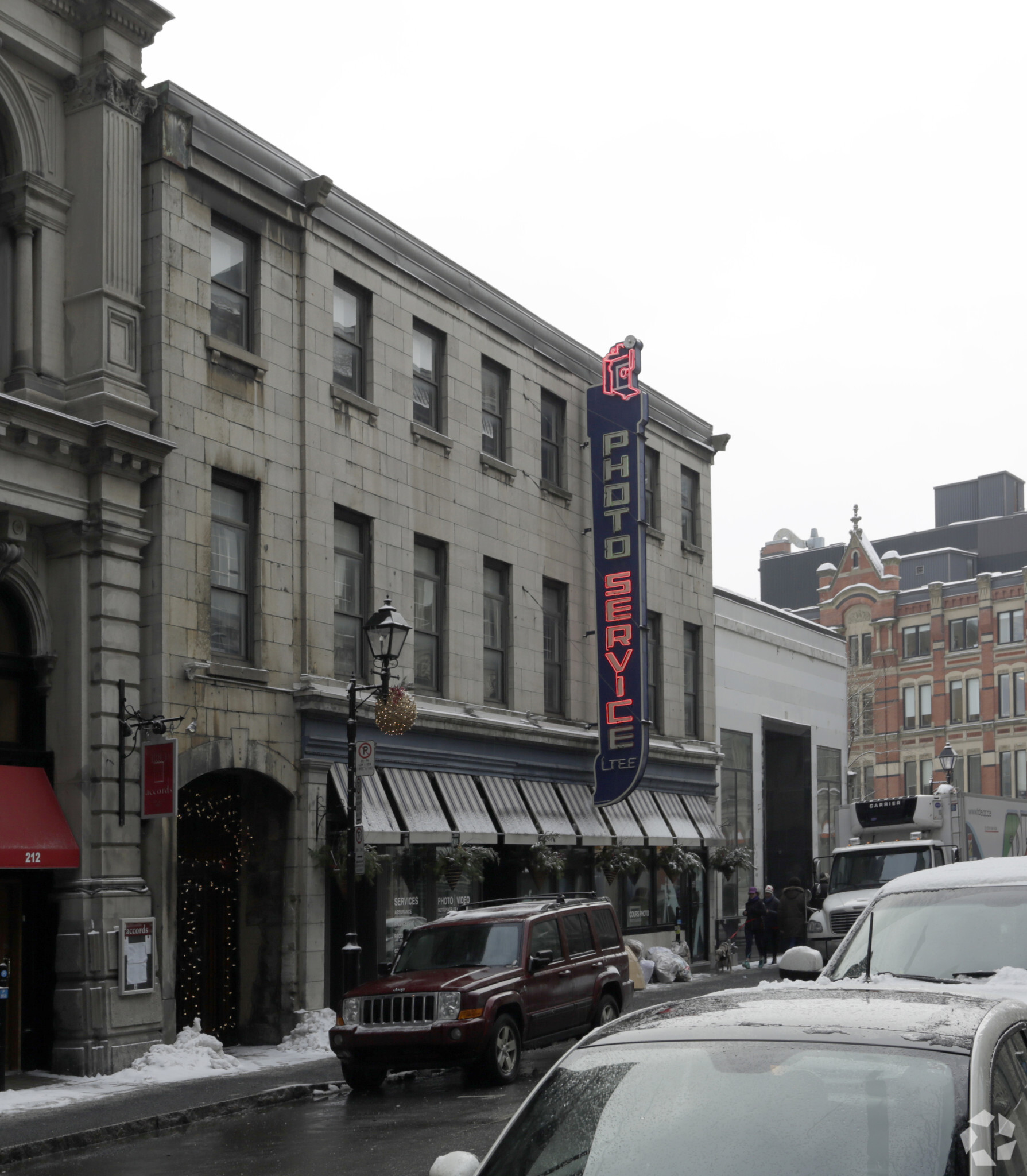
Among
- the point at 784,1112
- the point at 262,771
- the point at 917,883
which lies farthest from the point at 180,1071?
the point at 784,1112

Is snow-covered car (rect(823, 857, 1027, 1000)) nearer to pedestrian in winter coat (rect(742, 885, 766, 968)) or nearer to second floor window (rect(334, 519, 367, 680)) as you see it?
second floor window (rect(334, 519, 367, 680))

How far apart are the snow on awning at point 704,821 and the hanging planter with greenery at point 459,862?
9.58 m

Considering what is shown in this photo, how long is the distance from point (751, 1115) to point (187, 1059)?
14947 millimetres

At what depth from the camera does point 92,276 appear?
19188 millimetres

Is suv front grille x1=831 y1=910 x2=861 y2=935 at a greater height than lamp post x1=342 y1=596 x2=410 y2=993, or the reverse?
lamp post x1=342 y1=596 x2=410 y2=993

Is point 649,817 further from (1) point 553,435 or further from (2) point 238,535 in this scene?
(2) point 238,535

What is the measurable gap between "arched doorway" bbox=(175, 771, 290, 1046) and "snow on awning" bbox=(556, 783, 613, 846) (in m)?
7.87

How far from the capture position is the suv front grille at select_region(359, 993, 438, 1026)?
1572 centimetres

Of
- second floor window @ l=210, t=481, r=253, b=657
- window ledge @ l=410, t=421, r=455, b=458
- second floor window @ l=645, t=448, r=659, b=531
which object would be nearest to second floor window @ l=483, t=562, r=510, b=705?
window ledge @ l=410, t=421, r=455, b=458

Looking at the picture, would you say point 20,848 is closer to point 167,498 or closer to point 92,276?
point 167,498

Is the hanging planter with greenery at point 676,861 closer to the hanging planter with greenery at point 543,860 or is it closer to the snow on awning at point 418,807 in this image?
the hanging planter with greenery at point 543,860

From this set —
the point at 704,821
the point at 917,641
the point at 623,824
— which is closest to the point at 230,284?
the point at 623,824

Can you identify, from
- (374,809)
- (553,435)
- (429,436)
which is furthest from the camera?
(553,435)

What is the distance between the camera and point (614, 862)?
29000 mm
